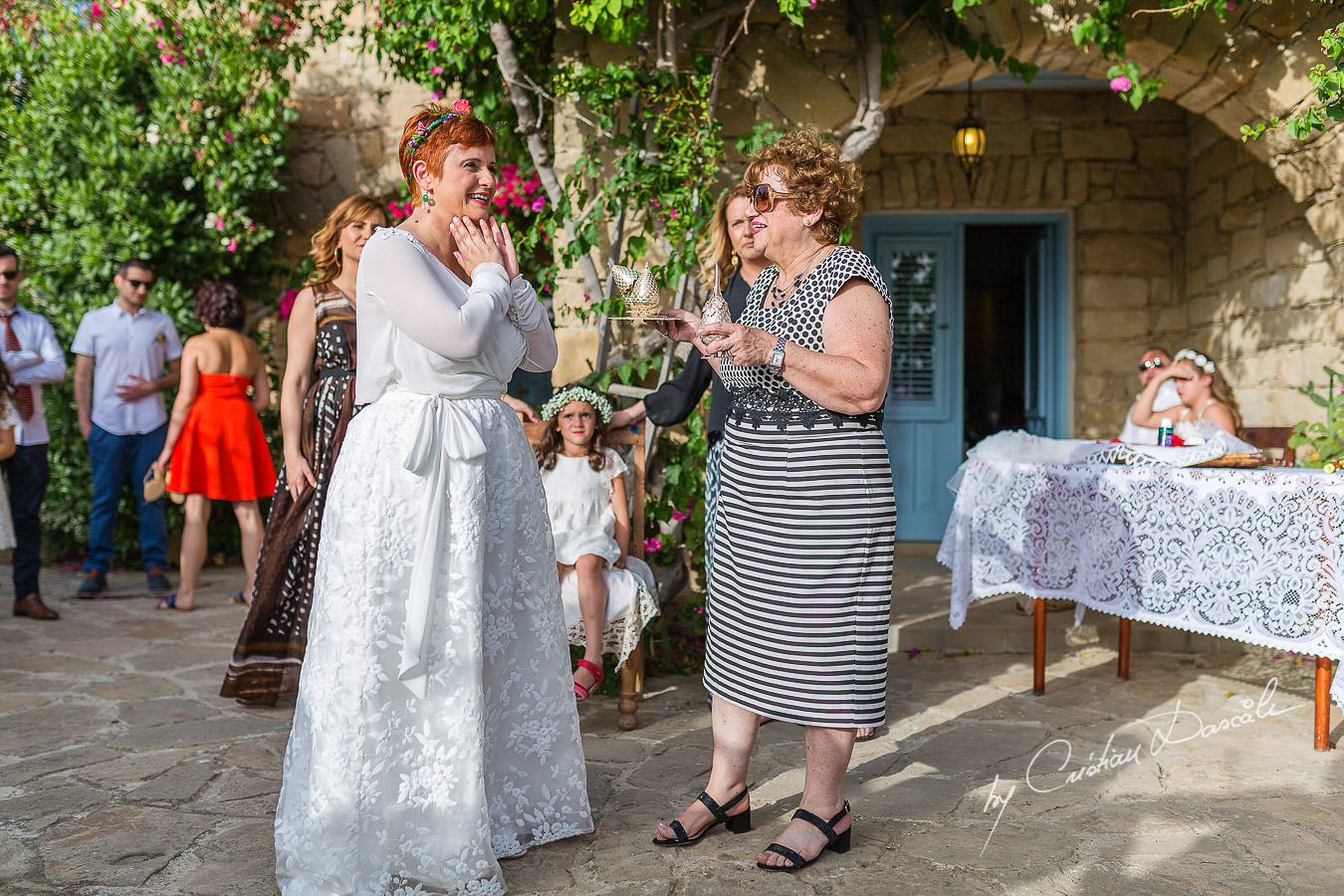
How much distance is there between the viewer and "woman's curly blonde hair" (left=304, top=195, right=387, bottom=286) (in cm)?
346

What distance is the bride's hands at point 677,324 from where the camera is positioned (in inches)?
92.7

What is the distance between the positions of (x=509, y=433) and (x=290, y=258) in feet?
19.2

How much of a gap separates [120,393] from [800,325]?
204 inches

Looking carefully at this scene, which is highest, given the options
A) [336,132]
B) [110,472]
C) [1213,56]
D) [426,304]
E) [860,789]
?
[336,132]

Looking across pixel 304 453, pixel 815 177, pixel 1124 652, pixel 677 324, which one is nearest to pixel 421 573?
pixel 677 324

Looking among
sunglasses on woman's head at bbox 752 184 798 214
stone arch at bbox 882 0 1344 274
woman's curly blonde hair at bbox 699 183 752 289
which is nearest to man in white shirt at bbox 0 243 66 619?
woman's curly blonde hair at bbox 699 183 752 289

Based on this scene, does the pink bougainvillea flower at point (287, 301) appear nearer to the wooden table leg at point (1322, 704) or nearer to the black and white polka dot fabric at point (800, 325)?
the black and white polka dot fabric at point (800, 325)

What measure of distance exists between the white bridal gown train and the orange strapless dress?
3.54 metres

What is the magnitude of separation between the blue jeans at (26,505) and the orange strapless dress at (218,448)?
2.10 ft

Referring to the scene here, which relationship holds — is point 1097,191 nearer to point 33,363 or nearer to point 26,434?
point 33,363

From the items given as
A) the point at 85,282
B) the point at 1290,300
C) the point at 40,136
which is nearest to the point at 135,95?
the point at 40,136

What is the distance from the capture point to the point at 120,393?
5930mm

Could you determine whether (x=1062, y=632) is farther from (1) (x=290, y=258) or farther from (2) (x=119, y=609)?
(1) (x=290, y=258)

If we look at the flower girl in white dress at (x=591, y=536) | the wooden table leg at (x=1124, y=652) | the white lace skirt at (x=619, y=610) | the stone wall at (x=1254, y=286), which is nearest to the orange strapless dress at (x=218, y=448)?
the flower girl in white dress at (x=591, y=536)
